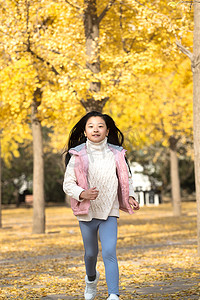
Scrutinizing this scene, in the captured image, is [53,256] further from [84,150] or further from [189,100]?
[189,100]

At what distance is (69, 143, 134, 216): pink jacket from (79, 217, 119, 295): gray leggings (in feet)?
0.59

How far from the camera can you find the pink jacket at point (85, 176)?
5.45 metres

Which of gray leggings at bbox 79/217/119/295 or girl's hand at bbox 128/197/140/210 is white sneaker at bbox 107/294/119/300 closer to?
gray leggings at bbox 79/217/119/295

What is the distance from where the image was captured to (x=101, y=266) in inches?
376

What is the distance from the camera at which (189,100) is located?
20.6 m

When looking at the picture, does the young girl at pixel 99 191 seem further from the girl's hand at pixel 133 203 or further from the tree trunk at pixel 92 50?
the tree trunk at pixel 92 50

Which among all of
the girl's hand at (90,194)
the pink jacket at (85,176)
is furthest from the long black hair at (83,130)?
the girl's hand at (90,194)

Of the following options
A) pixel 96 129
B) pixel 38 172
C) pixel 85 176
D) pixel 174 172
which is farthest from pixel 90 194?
pixel 174 172

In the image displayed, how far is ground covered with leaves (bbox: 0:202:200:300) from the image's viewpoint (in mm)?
6974

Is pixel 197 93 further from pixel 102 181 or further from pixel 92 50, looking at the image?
pixel 102 181

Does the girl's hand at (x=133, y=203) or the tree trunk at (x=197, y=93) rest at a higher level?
the tree trunk at (x=197, y=93)

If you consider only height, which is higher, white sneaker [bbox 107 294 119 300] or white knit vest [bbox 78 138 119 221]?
white knit vest [bbox 78 138 119 221]

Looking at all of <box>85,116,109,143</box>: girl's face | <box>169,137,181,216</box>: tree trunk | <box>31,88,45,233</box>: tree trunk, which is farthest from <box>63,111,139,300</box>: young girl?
<box>169,137,181,216</box>: tree trunk

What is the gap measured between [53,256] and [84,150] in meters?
6.24
